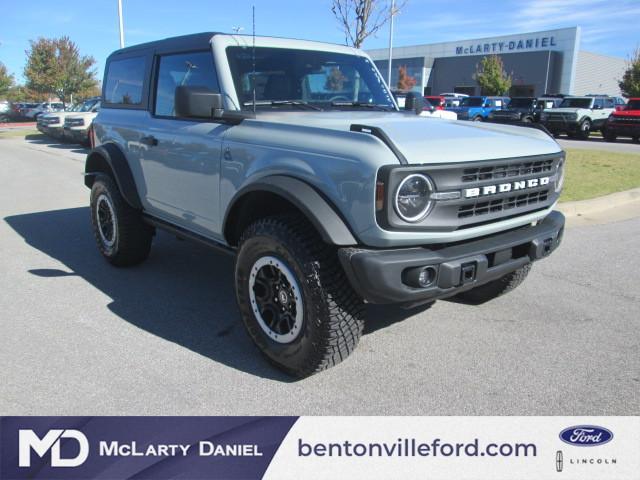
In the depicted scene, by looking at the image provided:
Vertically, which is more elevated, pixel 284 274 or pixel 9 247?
pixel 284 274

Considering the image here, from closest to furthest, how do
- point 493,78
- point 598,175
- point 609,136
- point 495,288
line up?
1. point 495,288
2. point 598,175
3. point 609,136
4. point 493,78

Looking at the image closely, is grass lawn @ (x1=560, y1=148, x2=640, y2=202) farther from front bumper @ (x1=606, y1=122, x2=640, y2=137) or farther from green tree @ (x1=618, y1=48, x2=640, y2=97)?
green tree @ (x1=618, y1=48, x2=640, y2=97)

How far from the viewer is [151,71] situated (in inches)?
180

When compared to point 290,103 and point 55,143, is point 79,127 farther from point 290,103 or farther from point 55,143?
point 290,103

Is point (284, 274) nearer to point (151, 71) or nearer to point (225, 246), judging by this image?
point (225, 246)

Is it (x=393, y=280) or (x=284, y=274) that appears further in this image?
(x=284, y=274)

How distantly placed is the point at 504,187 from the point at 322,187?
1.05 metres

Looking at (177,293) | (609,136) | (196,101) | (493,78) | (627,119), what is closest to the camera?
(196,101)

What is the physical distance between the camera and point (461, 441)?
8.61 feet

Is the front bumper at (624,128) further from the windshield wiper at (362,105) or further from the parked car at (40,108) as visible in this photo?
the parked car at (40,108)

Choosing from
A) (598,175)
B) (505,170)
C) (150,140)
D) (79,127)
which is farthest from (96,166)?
(79,127)

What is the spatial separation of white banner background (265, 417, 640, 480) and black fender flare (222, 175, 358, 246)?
94cm

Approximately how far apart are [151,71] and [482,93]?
46.4 metres

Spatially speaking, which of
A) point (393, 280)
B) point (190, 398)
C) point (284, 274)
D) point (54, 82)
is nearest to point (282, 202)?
point (284, 274)
